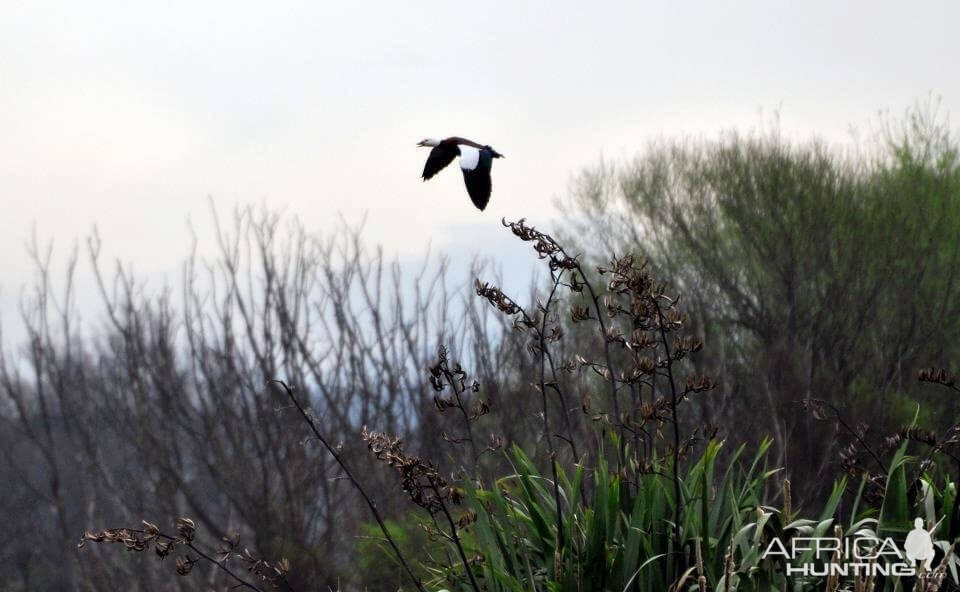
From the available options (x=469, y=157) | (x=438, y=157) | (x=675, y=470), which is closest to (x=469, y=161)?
(x=469, y=157)

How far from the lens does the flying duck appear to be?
16.0ft

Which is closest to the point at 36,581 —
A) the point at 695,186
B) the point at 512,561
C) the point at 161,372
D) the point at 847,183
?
the point at 161,372

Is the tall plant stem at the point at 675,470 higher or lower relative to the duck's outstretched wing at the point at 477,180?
lower

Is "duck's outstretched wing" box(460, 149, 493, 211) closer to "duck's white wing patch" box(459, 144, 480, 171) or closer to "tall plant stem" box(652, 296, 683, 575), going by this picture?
"duck's white wing patch" box(459, 144, 480, 171)

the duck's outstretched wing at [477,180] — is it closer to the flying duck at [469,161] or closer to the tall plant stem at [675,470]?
the flying duck at [469,161]

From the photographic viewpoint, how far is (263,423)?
563 inches

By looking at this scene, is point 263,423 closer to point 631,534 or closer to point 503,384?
point 503,384

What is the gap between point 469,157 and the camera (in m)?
4.92

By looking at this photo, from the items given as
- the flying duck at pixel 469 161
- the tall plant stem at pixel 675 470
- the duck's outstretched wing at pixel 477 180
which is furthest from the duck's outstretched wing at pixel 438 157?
→ the tall plant stem at pixel 675 470

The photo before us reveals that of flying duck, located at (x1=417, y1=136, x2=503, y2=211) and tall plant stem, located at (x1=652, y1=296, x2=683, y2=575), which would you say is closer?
tall plant stem, located at (x1=652, y1=296, x2=683, y2=575)

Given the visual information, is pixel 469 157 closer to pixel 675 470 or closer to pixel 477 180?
pixel 477 180

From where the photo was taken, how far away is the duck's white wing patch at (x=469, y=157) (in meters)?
4.88

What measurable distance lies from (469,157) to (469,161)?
30 millimetres

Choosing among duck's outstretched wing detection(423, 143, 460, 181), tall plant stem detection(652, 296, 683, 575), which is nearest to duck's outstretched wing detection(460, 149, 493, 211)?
duck's outstretched wing detection(423, 143, 460, 181)
